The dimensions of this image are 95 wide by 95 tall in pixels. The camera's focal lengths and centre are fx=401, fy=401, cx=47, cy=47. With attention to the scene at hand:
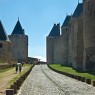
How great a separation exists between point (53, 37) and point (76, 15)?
139 feet

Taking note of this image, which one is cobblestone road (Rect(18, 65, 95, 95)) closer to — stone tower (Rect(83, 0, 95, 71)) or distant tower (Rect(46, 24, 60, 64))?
stone tower (Rect(83, 0, 95, 71))

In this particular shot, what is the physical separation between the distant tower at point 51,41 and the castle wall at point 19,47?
5.88 metres

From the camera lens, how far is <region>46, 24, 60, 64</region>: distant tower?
9793cm

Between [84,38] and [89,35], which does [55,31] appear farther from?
[89,35]

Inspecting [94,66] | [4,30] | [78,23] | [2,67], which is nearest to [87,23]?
[94,66]

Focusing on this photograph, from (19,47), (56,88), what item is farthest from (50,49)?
(56,88)

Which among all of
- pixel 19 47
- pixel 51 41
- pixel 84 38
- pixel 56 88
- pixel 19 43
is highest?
pixel 51 41

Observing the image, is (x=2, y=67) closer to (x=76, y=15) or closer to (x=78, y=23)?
(x=78, y=23)

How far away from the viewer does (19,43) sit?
96.4m

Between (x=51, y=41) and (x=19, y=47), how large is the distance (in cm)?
860

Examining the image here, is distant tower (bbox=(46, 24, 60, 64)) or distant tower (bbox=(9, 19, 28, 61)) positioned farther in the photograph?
distant tower (bbox=(46, 24, 60, 64))

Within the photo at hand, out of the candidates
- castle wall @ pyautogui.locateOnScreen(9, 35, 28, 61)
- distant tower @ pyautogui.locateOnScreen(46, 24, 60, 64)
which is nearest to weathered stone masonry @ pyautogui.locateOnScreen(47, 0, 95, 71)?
castle wall @ pyautogui.locateOnScreen(9, 35, 28, 61)

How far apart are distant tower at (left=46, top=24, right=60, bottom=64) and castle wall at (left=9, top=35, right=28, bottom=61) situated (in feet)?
19.3

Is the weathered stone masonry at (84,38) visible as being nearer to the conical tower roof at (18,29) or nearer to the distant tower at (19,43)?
the conical tower roof at (18,29)
